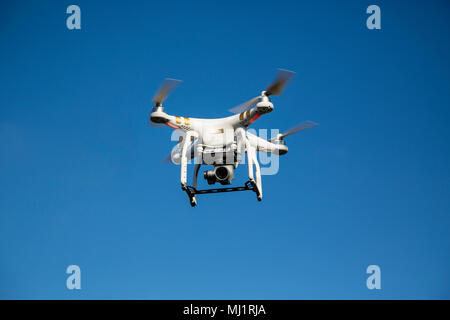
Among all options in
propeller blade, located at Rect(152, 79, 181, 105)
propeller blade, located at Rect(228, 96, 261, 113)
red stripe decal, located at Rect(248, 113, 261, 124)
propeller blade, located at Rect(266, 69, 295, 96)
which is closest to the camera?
propeller blade, located at Rect(266, 69, 295, 96)

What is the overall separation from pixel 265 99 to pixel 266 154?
600 cm

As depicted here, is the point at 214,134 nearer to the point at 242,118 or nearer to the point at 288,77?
the point at 242,118

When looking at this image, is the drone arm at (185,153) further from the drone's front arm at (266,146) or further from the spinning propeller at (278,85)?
the spinning propeller at (278,85)

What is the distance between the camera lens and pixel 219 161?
118 feet

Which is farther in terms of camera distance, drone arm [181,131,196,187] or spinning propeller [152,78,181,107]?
drone arm [181,131,196,187]

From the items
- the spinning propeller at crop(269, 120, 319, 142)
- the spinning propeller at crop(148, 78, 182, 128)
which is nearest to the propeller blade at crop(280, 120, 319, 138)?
the spinning propeller at crop(269, 120, 319, 142)

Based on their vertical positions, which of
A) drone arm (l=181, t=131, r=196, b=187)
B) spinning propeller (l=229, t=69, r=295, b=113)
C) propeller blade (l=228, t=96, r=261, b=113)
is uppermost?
spinning propeller (l=229, t=69, r=295, b=113)

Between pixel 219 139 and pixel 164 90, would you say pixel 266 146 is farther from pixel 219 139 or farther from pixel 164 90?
pixel 164 90

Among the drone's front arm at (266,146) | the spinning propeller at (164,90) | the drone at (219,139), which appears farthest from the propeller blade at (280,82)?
the spinning propeller at (164,90)

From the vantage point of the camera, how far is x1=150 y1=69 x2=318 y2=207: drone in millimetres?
34625

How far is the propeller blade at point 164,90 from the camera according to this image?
3436 cm

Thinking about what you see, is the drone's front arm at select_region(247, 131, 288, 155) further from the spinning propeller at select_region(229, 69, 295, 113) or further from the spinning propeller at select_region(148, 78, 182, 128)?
the spinning propeller at select_region(148, 78, 182, 128)
